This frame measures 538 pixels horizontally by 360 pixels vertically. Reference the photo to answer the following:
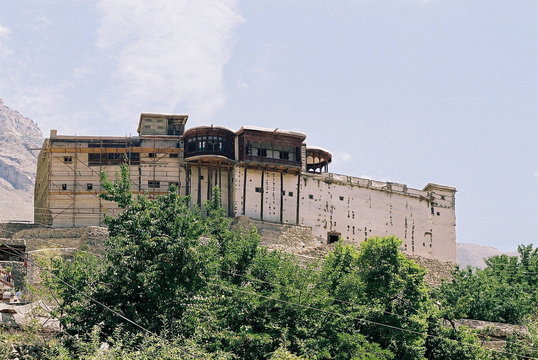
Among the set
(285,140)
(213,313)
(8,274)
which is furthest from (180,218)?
(285,140)

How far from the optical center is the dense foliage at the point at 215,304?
1115 inches

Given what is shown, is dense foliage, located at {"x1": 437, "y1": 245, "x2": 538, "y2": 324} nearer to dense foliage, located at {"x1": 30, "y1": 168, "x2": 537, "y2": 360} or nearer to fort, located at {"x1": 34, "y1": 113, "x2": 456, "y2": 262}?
dense foliage, located at {"x1": 30, "y1": 168, "x2": 537, "y2": 360}

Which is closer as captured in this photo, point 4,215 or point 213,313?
point 213,313

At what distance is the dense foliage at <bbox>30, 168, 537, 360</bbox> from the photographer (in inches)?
1115

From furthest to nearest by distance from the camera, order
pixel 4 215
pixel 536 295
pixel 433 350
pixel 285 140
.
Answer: pixel 4 215 < pixel 285 140 < pixel 536 295 < pixel 433 350

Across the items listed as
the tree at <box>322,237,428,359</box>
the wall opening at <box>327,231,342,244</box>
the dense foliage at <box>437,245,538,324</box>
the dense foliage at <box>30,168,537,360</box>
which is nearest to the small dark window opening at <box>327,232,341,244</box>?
the wall opening at <box>327,231,342,244</box>

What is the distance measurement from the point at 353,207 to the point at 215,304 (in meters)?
32.3

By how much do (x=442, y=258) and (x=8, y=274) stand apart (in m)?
37.7

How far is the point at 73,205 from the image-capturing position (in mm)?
56812

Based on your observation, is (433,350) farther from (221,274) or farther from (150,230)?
(150,230)

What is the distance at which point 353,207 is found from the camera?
62.9m

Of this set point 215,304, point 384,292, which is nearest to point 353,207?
point 384,292

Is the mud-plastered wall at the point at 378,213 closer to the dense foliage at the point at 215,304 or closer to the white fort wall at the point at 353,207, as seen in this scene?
the white fort wall at the point at 353,207

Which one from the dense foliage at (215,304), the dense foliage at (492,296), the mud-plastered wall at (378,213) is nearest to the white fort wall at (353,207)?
the mud-plastered wall at (378,213)
